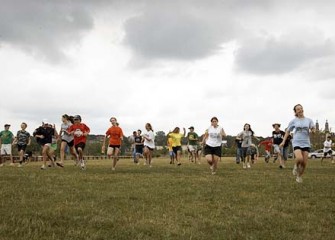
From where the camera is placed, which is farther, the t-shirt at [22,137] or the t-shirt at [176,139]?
the t-shirt at [176,139]

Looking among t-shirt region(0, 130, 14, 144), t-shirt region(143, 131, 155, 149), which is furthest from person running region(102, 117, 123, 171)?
t-shirt region(0, 130, 14, 144)

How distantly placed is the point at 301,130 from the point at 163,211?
22.1 feet

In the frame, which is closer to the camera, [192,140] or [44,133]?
[44,133]

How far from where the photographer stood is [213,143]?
16234 mm

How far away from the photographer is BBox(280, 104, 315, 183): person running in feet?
41.3

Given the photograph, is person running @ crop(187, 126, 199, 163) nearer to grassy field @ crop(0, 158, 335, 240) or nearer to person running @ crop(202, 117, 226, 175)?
person running @ crop(202, 117, 226, 175)

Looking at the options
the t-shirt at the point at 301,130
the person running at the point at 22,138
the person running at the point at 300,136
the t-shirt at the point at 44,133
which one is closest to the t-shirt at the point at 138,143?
the person running at the point at 22,138

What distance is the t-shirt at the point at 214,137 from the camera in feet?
53.3

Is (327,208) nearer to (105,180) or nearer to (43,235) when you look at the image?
(43,235)

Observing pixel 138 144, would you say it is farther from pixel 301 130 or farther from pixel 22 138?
pixel 301 130

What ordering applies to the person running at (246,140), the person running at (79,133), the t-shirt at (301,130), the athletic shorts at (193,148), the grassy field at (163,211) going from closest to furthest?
the grassy field at (163,211) → the t-shirt at (301,130) → the person running at (79,133) → the person running at (246,140) → the athletic shorts at (193,148)

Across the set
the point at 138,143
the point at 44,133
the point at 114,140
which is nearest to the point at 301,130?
the point at 114,140

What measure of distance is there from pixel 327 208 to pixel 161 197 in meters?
3.12

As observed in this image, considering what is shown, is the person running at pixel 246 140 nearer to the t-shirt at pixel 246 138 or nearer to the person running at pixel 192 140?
the t-shirt at pixel 246 138
